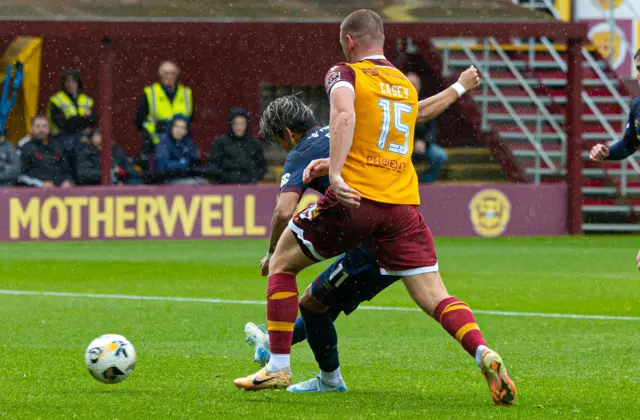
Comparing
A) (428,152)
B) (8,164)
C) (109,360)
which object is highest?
(428,152)

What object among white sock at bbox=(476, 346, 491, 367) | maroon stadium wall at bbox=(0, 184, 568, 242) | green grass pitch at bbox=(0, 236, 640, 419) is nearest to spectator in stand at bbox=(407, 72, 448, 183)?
maroon stadium wall at bbox=(0, 184, 568, 242)

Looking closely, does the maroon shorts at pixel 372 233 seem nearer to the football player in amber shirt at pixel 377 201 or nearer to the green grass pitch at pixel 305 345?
the football player in amber shirt at pixel 377 201

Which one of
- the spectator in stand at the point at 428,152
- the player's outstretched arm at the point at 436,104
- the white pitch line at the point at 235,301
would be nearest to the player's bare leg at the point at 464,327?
the player's outstretched arm at the point at 436,104

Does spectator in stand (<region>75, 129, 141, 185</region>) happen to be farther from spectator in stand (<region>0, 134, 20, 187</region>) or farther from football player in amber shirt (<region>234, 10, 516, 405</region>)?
football player in amber shirt (<region>234, 10, 516, 405</region>)

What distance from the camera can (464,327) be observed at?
6.65m

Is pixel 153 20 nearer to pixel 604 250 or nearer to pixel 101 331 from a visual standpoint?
pixel 604 250

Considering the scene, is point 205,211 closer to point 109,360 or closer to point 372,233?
point 109,360

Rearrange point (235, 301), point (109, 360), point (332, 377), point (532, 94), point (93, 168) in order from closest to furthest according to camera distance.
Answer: point (109, 360) → point (332, 377) → point (235, 301) → point (93, 168) → point (532, 94)

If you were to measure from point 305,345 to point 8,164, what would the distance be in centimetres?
1160

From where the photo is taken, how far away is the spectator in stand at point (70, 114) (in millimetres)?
20531

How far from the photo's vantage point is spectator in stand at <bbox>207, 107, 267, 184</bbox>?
69.2ft

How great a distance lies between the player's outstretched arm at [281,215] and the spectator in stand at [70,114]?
13.6m

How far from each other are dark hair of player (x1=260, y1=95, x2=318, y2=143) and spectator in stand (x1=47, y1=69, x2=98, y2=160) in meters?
13.6

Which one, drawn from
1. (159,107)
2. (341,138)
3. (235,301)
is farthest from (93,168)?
(341,138)
